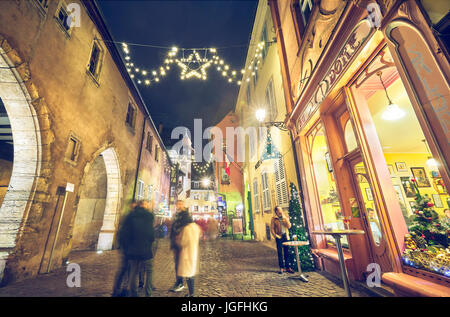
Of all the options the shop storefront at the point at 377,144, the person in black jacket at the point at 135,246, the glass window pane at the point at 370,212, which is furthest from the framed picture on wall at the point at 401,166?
the person in black jacket at the point at 135,246

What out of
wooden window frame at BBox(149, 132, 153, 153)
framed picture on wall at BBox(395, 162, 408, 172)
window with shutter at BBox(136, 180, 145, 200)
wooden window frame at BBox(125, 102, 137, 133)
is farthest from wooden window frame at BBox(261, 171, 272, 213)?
wooden window frame at BBox(149, 132, 153, 153)

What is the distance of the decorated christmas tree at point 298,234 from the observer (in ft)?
15.5

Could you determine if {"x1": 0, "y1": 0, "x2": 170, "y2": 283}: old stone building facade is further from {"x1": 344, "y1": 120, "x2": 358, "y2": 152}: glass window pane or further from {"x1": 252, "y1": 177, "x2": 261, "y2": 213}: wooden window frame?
{"x1": 252, "y1": 177, "x2": 261, "y2": 213}: wooden window frame

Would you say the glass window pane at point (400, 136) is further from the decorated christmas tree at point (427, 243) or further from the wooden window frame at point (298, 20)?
the wooden window frame at point (298, 20)

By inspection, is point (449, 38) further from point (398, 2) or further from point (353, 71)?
point (353, 71)

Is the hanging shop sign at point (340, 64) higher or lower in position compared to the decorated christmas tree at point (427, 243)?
higher

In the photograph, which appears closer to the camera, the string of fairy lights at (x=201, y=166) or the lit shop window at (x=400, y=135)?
the lit shop window at (x=400, y=135)

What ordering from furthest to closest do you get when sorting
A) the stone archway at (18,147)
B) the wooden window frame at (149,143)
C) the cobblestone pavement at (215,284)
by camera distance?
1. the wooden window frame at (149,143)
2. the stone archway at (18,147)
3. the cobblestone pavement at (215,284)

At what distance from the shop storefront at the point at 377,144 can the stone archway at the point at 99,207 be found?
8661mm

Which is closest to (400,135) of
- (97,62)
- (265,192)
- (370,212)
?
(370,212)

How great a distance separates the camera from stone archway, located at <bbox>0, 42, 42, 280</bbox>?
4031mm

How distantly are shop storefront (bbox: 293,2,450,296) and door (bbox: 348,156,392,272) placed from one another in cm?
2

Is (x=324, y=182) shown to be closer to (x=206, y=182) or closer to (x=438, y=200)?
(x=438, y=200)

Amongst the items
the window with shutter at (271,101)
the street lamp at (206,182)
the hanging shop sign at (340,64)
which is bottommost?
the hanging shop sign at (340,64)
